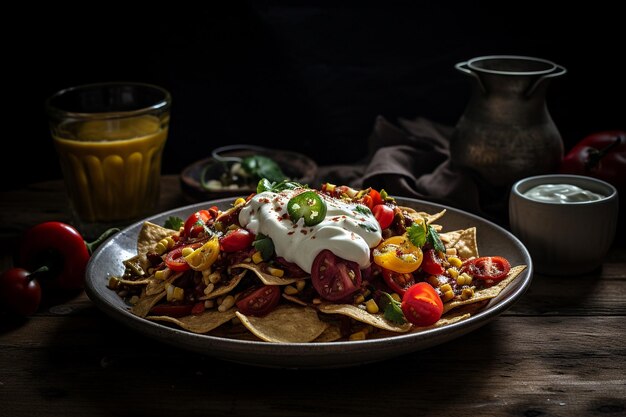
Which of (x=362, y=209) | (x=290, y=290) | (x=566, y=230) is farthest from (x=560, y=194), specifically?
(x=290, y=290)

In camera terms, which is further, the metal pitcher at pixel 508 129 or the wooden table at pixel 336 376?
the metal pitcher at pixel 508 129

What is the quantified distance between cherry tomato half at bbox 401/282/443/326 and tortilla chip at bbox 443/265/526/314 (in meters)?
0.11

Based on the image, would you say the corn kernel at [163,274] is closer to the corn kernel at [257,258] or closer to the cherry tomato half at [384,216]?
the corn kernel at [257,258]

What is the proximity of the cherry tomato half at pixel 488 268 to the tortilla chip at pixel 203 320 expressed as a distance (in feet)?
3.10

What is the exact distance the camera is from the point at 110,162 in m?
3.97

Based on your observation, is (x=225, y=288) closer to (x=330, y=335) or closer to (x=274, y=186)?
(x=330, y=335)

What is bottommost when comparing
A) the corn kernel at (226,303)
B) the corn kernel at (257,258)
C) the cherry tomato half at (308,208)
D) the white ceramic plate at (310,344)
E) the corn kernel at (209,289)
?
the corn kernel at (226,303)

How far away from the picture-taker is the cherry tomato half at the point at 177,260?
9.43 ft

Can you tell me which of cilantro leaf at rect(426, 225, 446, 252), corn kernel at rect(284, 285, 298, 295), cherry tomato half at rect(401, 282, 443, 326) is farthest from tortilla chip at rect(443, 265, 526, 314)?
corn kernel at rect(284, 285, 298, 295)

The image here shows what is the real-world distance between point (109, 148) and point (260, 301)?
160cm

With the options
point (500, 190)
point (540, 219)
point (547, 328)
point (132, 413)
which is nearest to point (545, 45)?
point (500, 190)

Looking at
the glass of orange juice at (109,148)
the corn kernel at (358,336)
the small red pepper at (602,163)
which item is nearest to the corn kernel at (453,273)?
the corn kernel at (358,336)

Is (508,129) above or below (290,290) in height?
above

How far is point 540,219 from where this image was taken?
3.36 meters
